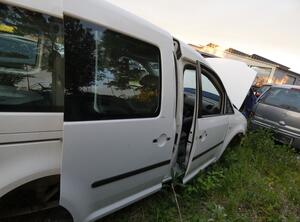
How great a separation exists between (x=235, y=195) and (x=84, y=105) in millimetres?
2524

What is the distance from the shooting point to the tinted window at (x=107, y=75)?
60.2 inches

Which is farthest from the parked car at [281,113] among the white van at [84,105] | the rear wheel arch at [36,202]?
the rear wheel arch at [36,202]

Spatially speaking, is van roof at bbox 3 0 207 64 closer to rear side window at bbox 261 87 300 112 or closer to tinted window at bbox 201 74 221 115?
tinted window at bbox 201 74 221 115

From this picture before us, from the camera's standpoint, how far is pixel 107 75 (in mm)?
1759

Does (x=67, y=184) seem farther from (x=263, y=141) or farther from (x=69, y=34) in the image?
(x=263, y=141)

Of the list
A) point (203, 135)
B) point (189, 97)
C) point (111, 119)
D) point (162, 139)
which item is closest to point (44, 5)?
point (111, 119)

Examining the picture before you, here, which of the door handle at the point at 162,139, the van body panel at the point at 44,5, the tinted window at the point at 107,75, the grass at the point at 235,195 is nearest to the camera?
the van body panel at the point at 44,5

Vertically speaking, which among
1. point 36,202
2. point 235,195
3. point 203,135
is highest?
point 203,135

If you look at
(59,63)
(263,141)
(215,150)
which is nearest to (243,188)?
(215,150)

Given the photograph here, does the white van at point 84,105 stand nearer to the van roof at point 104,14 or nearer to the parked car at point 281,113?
the van roof at point 104,14

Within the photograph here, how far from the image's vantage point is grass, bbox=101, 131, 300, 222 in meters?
2.67

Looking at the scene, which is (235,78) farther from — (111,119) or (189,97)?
(111,119)

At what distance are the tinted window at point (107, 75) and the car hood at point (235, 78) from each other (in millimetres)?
4049

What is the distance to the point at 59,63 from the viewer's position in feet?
4.92
